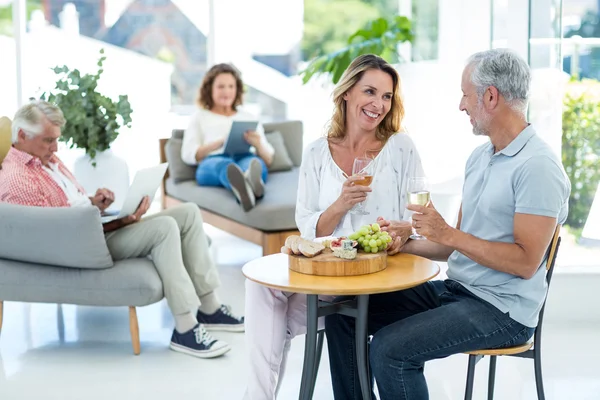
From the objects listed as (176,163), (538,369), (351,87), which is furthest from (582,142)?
(176,163)

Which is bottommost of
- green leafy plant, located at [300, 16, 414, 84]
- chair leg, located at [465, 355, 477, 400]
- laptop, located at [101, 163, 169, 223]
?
chair leg, located at [465, 355, 477, 400]

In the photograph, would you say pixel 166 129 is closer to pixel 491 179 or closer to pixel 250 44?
pixel 250 44

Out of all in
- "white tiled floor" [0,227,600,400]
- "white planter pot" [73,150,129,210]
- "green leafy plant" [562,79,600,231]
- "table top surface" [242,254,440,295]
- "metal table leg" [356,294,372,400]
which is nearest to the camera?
"table top surface" [242,254,440,295]

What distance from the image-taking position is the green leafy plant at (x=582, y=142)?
444cm

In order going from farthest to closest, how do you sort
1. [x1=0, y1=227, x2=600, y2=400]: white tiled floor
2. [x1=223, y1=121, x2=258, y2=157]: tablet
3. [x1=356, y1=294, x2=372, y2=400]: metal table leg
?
[x1=223, y1=121, x2=258, y2=157]: tablet < [x1=0, y1=227, x2=600, y2=400]: white tiled floor < [x1=356, y1=294, x2=372, y2=400]: metal table leg

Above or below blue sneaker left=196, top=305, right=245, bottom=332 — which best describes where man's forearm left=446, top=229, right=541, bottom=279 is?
above

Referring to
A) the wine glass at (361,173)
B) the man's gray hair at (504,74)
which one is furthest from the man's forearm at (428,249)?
the man's gray hair at (504,74)

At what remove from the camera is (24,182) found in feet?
12.7

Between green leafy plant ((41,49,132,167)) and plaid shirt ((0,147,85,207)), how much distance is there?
2.25ft

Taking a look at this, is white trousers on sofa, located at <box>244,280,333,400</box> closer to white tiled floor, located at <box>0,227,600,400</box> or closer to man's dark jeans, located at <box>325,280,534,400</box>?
man's dark jeans, located at <box>325,280,534,400</box>

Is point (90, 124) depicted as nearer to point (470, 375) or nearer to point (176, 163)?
point (176, 163)

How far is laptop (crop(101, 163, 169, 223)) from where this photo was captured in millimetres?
3965

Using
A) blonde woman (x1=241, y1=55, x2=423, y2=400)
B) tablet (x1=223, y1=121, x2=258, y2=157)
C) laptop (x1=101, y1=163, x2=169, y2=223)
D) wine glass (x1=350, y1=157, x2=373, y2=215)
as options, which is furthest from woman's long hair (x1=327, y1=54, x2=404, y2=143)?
tablet (x1=223, y1=121, x2=258, y2=157)

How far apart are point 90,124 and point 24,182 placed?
81 cm
